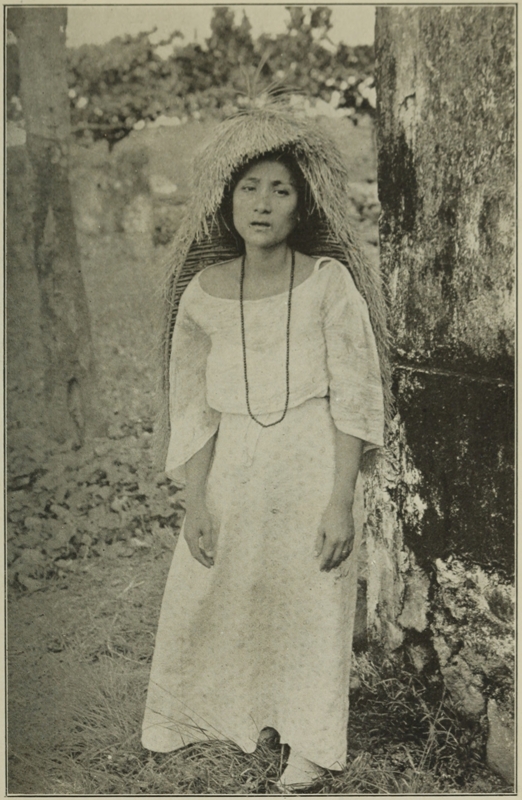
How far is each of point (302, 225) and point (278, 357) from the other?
17.1 inches

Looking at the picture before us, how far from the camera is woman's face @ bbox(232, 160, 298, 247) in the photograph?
2.62m

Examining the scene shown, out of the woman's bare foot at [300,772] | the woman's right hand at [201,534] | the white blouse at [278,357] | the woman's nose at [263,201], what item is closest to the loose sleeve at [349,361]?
the white blouse at [278,357]

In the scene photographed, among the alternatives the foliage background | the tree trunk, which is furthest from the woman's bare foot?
the foliage background

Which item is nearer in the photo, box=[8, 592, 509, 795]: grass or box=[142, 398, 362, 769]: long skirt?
box=[142, 398, 362, 769]: long skirt

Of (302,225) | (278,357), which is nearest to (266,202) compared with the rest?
(302,225)

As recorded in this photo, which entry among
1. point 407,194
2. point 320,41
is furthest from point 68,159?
point 407,194

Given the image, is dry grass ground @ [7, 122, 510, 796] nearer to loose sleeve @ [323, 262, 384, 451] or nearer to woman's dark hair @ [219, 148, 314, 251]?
woman's dark hair @ [219, 148, 314, 251]

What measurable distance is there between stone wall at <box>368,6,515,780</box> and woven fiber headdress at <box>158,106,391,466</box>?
0.48 feet

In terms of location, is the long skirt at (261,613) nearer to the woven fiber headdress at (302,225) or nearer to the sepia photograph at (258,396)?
the sepia photograph at (258,396)

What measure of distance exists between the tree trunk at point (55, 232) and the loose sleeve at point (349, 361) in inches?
33.9

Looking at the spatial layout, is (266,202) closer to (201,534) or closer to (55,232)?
(55,232)

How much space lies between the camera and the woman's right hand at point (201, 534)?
273 centimetres

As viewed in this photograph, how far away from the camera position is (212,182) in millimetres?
2658

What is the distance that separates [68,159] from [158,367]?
782mm
